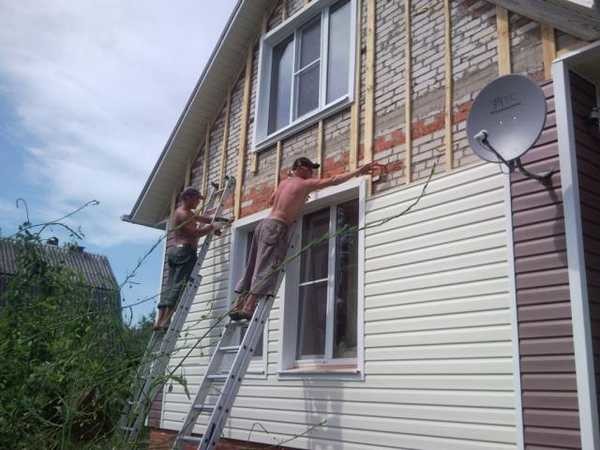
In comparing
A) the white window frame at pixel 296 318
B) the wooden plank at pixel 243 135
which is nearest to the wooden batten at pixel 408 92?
the white window frame at pixel 296 318

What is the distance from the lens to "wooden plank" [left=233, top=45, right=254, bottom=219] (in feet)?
24.7

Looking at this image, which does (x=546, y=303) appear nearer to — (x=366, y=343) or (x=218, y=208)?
(x=366, y=343)

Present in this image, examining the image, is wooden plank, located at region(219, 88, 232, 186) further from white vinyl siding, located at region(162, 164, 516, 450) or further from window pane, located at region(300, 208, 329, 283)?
white vinyl siding, located at region(162, 164, 516, 450)

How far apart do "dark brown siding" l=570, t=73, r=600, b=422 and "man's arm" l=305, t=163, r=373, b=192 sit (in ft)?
6.05

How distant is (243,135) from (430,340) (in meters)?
4.10

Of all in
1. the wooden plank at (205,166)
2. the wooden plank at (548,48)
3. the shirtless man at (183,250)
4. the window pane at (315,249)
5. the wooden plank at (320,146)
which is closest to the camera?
the wooden plank at (548,48)

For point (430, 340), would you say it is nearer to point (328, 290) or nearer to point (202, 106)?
point (328, 290)

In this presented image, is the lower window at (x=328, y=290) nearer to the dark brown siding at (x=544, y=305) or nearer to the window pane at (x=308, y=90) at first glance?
the window pane at (x=308, y=90)

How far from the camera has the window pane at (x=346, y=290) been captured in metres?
5.66

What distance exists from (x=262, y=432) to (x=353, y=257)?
194 cm

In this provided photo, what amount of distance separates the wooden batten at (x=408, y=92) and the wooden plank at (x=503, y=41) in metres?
0.92

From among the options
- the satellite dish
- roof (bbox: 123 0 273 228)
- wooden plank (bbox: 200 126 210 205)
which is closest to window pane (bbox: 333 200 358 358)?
the satellite dish

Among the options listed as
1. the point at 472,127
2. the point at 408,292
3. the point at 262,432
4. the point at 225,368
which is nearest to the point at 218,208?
the point at 225,368

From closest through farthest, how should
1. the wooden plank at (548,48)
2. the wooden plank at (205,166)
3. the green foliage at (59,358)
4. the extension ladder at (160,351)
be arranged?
the extension ladder at (160,351) < the green foliage at (59,358) < the wooden plank at (548,48) < the wooden plank at (205,166)
